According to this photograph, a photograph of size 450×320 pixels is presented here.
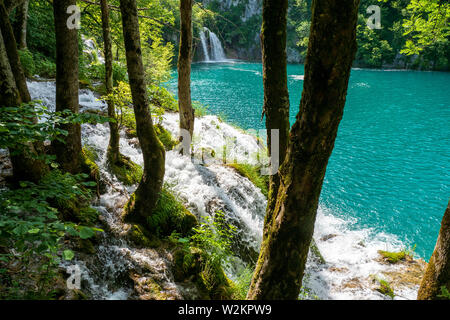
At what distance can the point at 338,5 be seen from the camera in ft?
5.85

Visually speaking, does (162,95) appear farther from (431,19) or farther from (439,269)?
(439,269)

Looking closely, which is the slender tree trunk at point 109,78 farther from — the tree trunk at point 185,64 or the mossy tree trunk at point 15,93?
the tree trunk at point 185,64

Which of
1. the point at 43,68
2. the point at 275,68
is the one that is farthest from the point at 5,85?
the point at 43,68

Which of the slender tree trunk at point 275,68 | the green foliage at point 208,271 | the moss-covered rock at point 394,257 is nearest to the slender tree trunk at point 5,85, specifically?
the green foliage at point 208,271

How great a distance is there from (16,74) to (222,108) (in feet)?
48.6

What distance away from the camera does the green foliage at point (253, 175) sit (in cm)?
762

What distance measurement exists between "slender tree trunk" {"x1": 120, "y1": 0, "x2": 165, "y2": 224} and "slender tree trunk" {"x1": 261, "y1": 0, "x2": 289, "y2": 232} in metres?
1.87

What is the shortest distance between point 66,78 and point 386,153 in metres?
14.3

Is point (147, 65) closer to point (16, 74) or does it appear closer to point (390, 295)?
point (16, 74)

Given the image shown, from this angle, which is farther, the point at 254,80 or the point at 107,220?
the point at 254,80

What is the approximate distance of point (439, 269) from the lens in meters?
3.00

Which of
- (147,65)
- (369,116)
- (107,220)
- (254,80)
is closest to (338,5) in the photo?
(107,220)

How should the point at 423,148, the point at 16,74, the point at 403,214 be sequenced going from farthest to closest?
1. the point at 423,148
2. the point at 403,214
3. the point at 16,74

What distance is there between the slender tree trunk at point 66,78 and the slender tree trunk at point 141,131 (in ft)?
3.61
